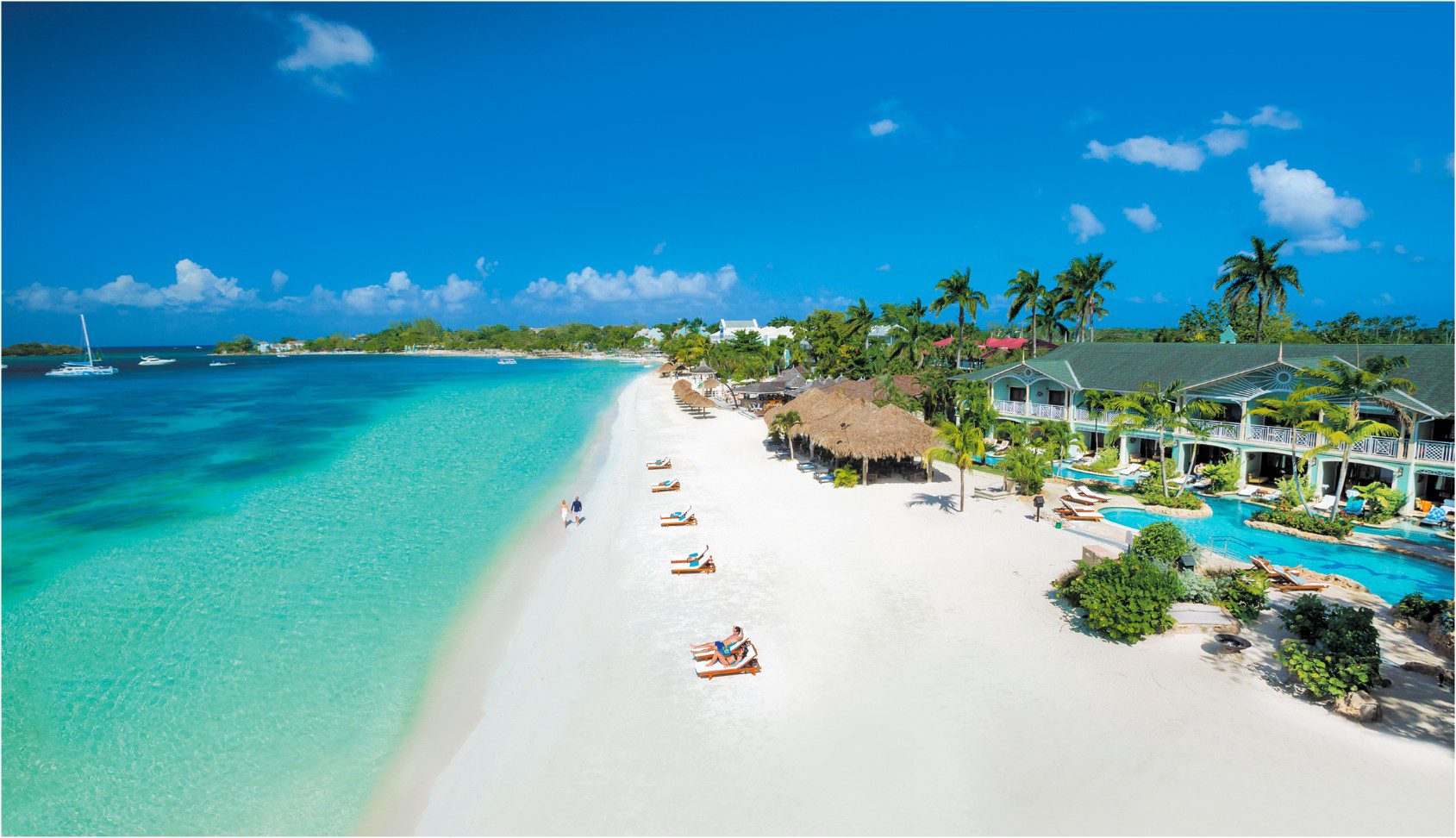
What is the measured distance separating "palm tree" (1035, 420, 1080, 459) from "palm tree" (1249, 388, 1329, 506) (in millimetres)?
5966

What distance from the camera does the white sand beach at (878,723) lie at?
7.47 metres

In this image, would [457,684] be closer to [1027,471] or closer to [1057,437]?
[1027,471]

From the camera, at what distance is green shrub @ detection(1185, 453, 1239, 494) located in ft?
68.7

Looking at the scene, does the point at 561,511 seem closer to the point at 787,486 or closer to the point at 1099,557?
the point at 787,486

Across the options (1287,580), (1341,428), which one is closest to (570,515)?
(1287,580)

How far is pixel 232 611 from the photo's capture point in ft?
49.1

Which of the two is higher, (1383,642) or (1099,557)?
(1099,557)

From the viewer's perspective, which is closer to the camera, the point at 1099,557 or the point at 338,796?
the point at 338,796

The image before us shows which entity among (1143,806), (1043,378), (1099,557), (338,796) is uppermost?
(1043,378)

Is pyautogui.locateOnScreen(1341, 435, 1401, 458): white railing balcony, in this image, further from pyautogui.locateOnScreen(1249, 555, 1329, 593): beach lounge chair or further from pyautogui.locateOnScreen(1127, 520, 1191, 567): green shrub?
pyautogui.locateOnScreen(1127, 520, 1191, 567): green shrub

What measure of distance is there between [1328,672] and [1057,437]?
15891mm

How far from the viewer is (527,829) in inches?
299

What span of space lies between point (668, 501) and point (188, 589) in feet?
44.2

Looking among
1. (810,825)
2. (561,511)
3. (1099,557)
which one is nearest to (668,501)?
(561,511)
